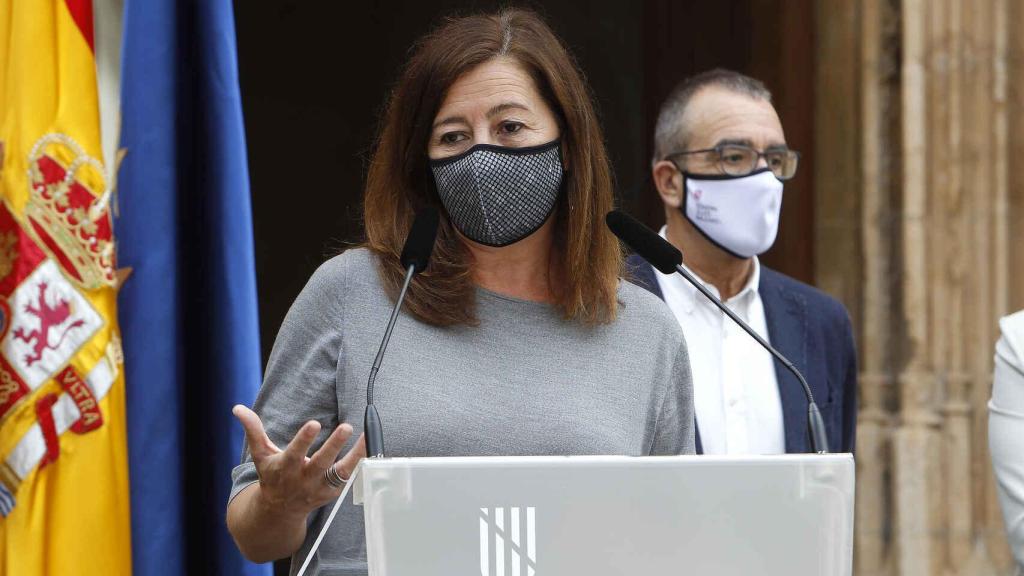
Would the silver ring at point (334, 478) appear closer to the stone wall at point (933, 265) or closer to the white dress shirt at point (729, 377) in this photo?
the white dress shirt at point (729, 377)

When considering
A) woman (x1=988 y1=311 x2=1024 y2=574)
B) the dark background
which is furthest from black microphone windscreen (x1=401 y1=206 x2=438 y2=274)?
the dark background

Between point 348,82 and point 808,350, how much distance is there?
2601 millimetres

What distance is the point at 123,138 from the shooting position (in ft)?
8.64

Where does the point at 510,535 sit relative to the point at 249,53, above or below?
below

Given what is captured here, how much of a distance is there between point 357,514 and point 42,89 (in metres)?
1.16

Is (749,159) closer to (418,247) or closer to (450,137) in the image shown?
(450,137)

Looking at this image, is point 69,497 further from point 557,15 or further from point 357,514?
point 557,15

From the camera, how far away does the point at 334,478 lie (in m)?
1.69

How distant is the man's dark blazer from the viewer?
3.15m

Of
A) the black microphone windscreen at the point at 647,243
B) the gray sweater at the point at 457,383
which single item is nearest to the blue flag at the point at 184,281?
the gray sweater at the point at 457,383

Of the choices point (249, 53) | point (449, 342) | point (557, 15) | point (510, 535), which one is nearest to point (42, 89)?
point (449, 342)

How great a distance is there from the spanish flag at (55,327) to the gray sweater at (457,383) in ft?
2.27

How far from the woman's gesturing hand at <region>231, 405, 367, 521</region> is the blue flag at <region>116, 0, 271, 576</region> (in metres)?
0.95

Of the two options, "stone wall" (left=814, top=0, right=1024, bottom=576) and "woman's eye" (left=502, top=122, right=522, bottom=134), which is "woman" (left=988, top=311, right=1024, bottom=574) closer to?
"woman's eye" (left=502, top=122, right=522, bottom=134)
